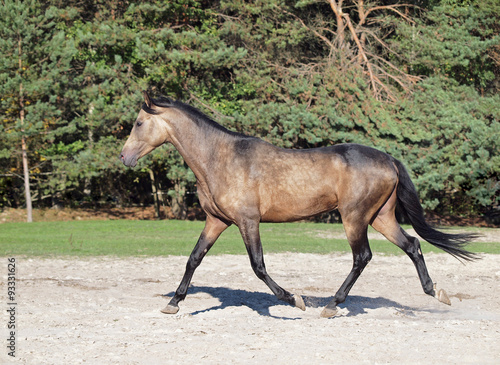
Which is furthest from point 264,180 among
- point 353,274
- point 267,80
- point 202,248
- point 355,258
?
point 267,80

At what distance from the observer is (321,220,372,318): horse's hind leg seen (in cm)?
761

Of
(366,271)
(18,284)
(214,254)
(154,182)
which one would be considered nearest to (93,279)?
(18,284)

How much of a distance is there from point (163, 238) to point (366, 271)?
7756 millimetres

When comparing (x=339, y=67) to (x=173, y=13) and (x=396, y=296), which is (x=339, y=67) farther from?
(x=396, y=296)

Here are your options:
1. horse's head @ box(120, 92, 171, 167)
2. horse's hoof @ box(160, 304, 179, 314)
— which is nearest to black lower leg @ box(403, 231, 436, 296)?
horse's hoof @ box(160, 304, 179, 314)

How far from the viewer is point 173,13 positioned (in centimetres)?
2788

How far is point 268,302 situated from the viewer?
8711 mm

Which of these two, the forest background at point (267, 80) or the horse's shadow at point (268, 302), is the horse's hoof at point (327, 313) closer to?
the horse's shadow at point (268, 302)

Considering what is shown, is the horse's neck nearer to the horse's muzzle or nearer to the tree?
the horse's muzzle

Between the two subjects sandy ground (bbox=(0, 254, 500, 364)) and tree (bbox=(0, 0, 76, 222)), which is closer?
sandy ground (bbox=(0, 254, 500, 364))

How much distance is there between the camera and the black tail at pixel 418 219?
8203 mm

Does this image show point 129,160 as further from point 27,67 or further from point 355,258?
point 27,67

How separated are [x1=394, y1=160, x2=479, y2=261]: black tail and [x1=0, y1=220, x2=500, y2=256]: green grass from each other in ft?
20.9

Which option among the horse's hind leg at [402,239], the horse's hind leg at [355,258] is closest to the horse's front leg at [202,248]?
the horse's hind leg at [355,258]
